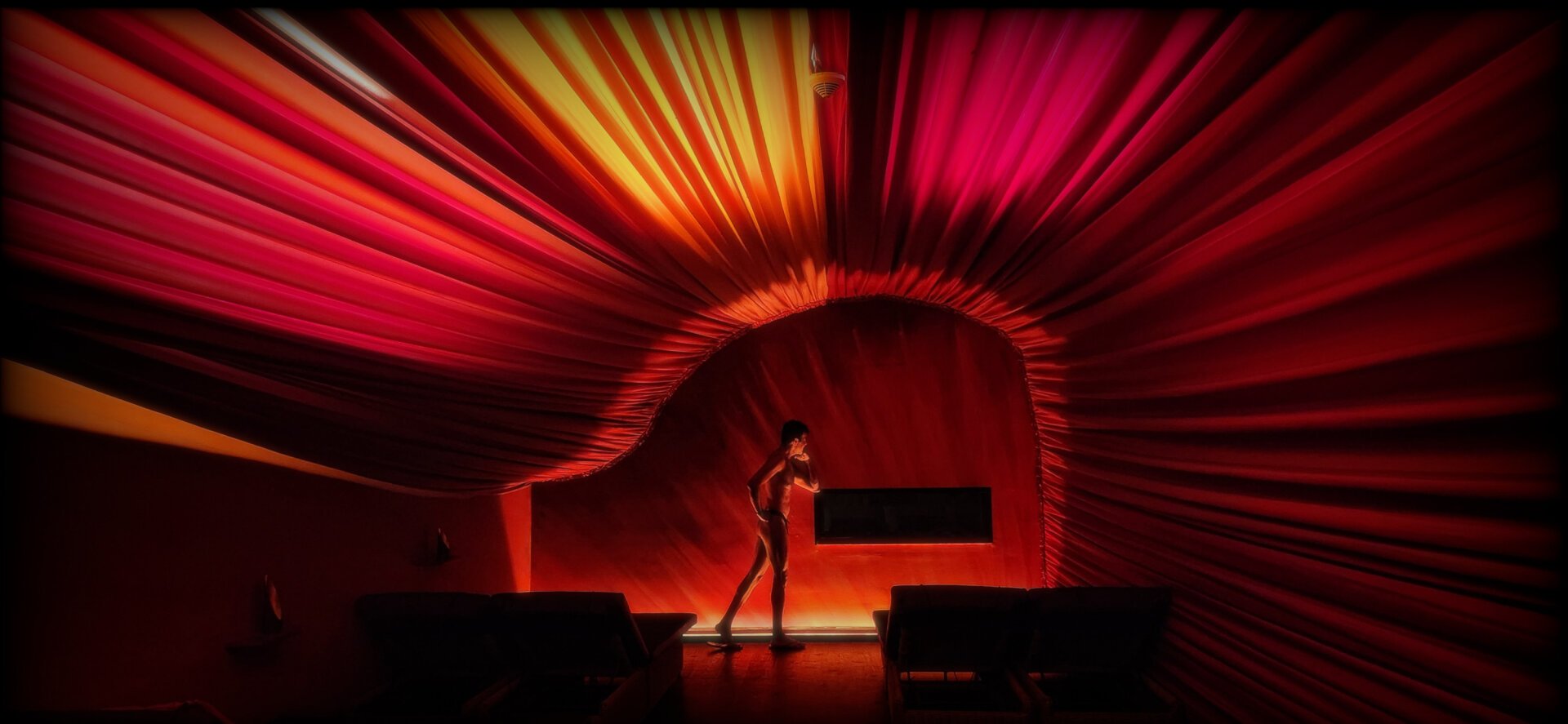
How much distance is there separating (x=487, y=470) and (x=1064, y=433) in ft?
11.1

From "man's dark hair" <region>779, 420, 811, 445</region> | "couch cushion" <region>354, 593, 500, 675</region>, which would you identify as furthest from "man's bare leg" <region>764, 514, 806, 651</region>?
"couch cushion" <region>354, 593, 500, 675</region>

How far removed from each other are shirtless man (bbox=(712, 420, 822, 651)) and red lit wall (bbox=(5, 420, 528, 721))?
2.38 metres

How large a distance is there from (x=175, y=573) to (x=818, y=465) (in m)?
4.19

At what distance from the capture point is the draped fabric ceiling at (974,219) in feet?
4.59

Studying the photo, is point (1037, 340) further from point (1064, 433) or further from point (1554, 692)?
point (1554, 692)

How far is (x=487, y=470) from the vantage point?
3.85 meters

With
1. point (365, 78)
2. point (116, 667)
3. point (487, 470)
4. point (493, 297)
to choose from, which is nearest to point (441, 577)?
point (487, 470)

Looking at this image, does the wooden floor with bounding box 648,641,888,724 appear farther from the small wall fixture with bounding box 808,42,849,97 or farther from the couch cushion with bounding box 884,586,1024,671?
the small wall fixture with bounding box 808,42,849,97

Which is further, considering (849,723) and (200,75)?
(849,723)

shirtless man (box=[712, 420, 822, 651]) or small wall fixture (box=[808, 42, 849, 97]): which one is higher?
small wall fixture (box=[808, 42, 849, 97])

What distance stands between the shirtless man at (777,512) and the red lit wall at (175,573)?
2.38 metres

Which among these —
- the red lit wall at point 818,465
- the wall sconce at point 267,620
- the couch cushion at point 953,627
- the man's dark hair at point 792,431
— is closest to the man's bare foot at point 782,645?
the red lit wall at point 818,465

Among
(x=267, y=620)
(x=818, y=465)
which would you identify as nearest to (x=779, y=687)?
(x=818, y=465)

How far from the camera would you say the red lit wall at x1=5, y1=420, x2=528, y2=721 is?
2.00 m
